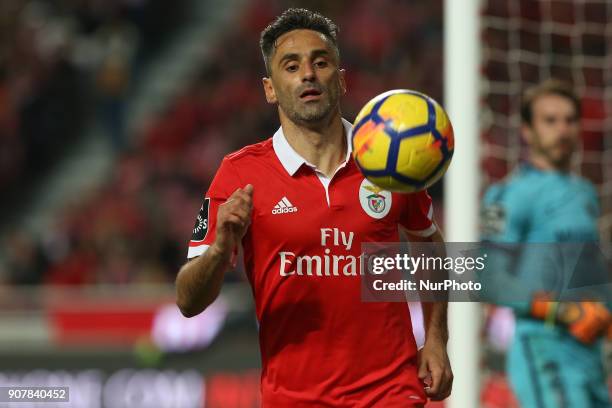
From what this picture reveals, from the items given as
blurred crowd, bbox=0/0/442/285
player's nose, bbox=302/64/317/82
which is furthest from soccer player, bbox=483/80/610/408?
blurred crowd, bbox=0/0/442/285

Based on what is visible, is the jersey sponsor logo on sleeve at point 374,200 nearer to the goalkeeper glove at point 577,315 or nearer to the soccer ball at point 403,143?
the soccer ball at point 403,143

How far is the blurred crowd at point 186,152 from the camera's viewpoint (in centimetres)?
1303

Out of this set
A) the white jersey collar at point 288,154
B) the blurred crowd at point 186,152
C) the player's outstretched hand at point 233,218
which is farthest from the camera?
the blurred crowd at point 186,152

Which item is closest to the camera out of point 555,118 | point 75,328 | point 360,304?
point 360,304

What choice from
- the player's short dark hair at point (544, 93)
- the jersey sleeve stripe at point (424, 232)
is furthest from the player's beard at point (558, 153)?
the jersey sleeve stripe at point (424, 232)

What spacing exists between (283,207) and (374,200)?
31cm

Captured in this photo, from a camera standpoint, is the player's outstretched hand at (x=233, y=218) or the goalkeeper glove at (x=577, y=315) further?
the goalkeeper glove at (x=577, y=315)

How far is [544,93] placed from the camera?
6.02m

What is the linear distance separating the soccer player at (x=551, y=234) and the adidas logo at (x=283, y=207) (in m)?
2.16

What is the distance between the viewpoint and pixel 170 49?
→ 17.0 metres

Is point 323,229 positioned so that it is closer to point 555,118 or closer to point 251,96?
point 555,118

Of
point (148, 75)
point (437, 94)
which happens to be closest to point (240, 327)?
point (437, 94)

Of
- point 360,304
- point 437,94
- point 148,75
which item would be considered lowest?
point 360,304

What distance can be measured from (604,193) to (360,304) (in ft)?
16.3
